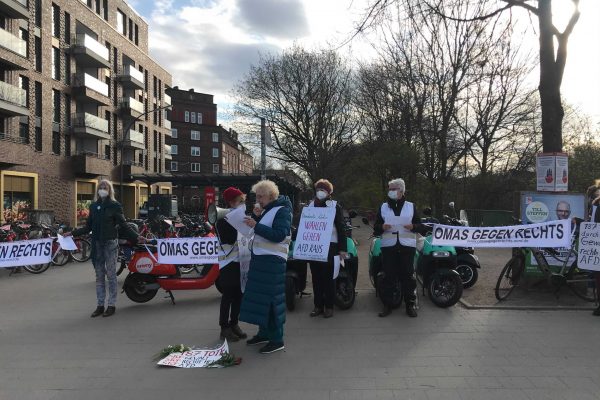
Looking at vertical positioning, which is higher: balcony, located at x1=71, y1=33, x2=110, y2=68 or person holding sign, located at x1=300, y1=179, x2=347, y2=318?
balcony, located at x1=71, y1=33, x2=110, y2=68

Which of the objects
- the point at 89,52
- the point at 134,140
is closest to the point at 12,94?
the point at 89,52

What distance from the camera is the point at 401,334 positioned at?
19.0 ft

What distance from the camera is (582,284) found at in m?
7.49

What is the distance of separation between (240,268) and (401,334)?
79.4 inches

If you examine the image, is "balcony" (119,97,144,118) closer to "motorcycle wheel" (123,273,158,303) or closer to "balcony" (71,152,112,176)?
"balcony" (71,152,112,176)

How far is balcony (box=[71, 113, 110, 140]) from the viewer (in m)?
36.2

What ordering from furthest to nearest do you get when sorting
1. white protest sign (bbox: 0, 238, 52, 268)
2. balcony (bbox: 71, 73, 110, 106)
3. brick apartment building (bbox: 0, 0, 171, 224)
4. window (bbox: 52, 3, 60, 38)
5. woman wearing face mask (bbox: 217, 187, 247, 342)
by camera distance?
balcony (bbox: 71, 73, 110, 106)
window (bbox: 52, 3, 60, 38)
brick apartment building (bbox: 0, 0, 171, 224)
white protest sign (bbox: 0, 238, 52, 268)
woman wearing face mask (bbox: 217, 187, 247, 342)

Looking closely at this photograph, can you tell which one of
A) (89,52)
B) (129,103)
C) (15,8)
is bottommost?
(129,103)

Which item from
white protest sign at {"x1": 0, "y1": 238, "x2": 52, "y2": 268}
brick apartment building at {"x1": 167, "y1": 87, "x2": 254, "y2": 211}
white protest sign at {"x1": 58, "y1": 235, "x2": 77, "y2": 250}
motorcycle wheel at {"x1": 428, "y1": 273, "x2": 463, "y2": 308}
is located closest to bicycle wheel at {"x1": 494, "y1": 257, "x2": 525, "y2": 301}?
motorcycle wheel at {"x1": 428, "y1": 273, "x2": 463, "y2": 308}

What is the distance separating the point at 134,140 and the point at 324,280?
140ft

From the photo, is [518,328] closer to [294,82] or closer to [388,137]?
[388,137]

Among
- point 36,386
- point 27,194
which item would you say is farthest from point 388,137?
point 36,386

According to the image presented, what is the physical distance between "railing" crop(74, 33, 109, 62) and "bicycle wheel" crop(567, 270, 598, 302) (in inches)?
1446

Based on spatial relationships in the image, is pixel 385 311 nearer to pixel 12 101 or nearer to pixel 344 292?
pixel 344 292
